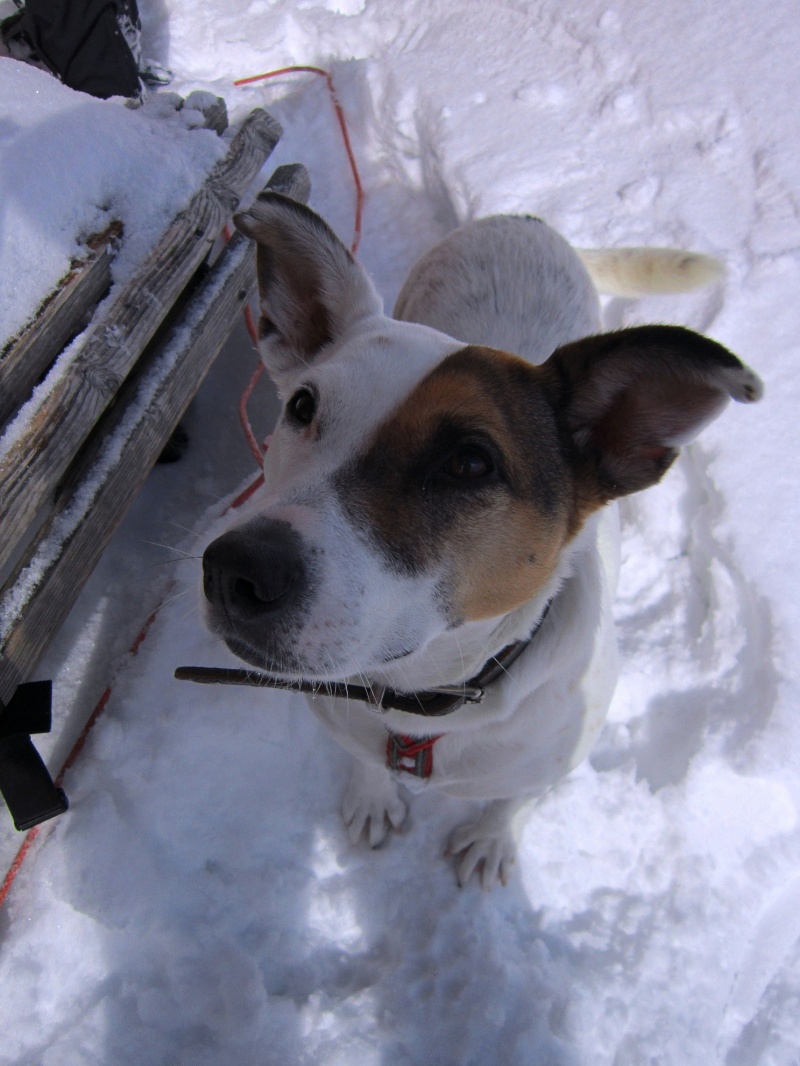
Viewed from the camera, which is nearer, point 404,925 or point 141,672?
point 404,925

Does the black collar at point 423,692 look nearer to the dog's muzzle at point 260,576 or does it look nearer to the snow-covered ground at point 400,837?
the snow-covered ground at point 400,837

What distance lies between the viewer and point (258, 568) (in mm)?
1164

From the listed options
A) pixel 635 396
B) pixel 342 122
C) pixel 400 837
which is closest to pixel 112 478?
pixel 400 837

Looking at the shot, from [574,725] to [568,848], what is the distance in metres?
0.75

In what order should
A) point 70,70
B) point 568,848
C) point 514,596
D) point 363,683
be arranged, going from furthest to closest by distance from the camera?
point 70,70, point 568,848, point 363,683, point 514,596

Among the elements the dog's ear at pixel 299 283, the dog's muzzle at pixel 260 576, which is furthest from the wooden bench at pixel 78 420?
the dog's muzzle at pixel 260 576

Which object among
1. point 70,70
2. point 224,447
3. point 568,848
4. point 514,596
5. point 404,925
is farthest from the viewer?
point 70,70

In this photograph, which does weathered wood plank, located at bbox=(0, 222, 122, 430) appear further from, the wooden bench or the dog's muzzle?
the dog's muzzle

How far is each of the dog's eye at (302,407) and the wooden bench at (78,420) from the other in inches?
35.8

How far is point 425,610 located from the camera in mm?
1377

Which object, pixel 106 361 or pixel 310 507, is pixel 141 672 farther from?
pixel 310 507

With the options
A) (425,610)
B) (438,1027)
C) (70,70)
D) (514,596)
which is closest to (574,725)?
(514,596)

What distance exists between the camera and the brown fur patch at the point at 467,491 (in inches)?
54.1

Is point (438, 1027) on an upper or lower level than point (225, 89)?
lower
